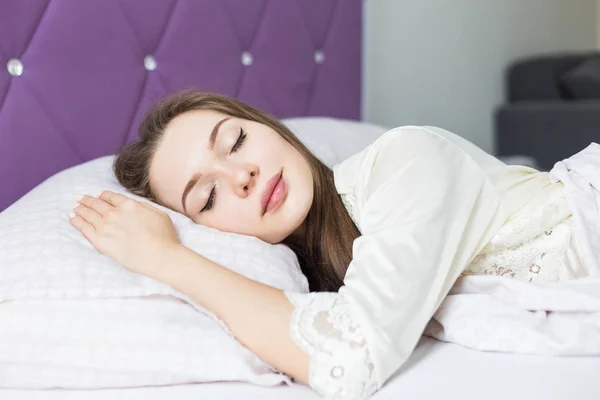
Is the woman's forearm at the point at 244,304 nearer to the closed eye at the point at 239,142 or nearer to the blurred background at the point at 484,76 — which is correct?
the closed eye at the point at 239,142

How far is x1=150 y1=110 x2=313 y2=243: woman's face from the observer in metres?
1.16

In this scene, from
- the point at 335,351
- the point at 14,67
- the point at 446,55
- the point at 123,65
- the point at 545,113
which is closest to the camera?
the point at 335,351

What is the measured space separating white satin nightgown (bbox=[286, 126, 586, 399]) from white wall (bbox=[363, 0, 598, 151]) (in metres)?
1.36

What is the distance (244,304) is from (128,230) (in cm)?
24

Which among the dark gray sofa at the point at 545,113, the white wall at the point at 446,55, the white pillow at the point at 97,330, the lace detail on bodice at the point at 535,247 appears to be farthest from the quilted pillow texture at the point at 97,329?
the dark gray sofa at the point at 545,113

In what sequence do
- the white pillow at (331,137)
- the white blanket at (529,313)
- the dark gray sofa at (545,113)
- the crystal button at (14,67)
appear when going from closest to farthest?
the white blanket at (529,313), the crystal button at (14,67), the white pillow at (331,137), the dark gray sofa at (545,113)

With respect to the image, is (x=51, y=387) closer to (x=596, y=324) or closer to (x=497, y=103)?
(x=596, y=324)

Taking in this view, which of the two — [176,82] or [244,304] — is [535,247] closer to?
[244,304]

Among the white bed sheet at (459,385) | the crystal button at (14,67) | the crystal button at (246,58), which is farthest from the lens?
the crystal button at (246,58)

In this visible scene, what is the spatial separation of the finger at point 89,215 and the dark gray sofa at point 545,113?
2.57 meters

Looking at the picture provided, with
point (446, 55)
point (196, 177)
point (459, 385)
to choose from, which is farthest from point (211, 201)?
point (446, 55)

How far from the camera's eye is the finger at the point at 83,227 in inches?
42.7

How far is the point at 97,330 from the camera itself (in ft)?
3.13

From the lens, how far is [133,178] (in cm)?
131
